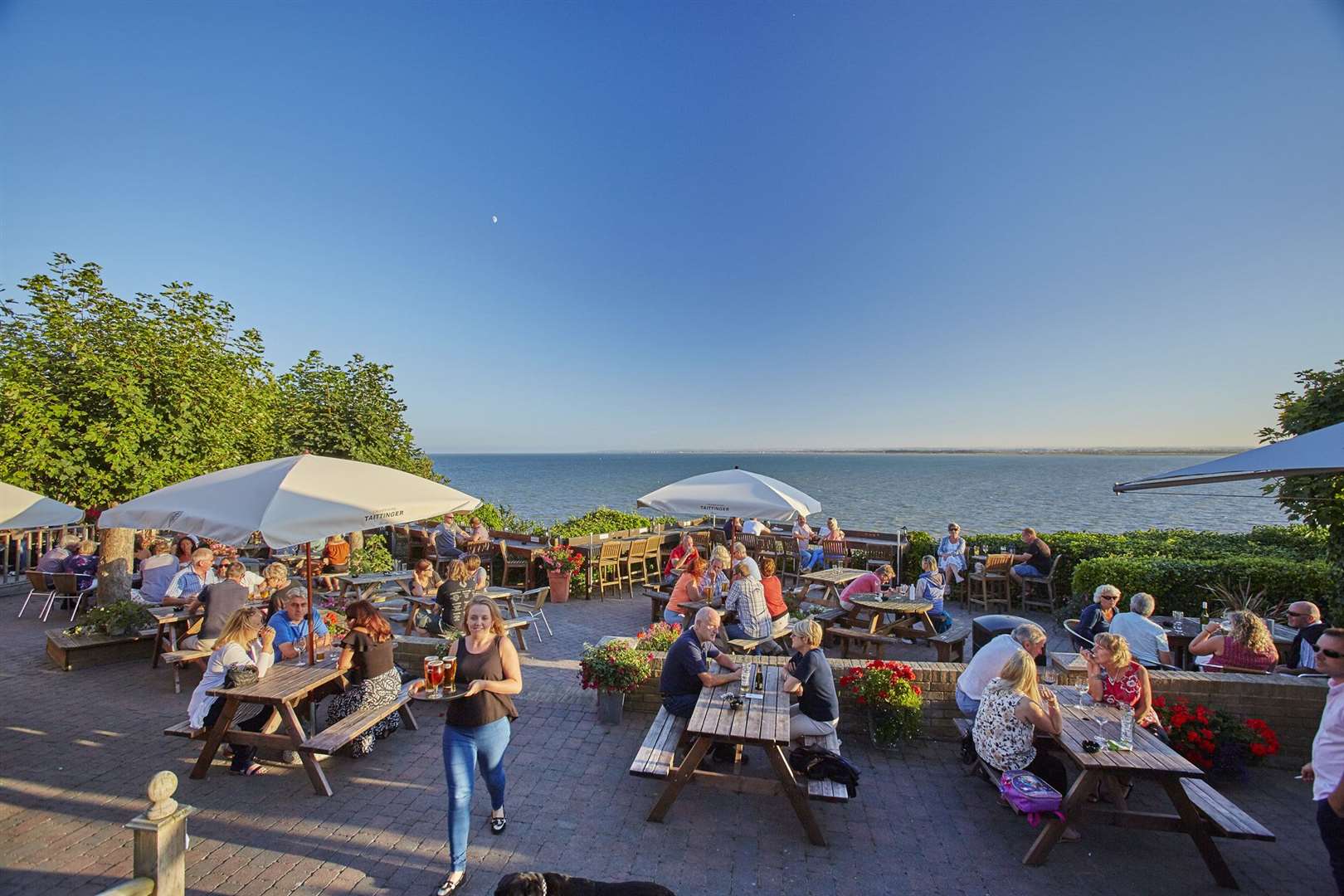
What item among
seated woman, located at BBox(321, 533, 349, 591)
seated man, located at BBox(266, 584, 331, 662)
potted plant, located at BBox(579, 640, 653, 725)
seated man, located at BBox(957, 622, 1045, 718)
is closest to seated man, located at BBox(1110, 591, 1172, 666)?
seated man, located at BBox(957, 622, 1045, 718)

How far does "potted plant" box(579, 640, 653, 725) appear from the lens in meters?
5.60

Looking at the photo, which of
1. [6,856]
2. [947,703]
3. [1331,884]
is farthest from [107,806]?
[1331,884]

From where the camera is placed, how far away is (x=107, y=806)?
4.12m

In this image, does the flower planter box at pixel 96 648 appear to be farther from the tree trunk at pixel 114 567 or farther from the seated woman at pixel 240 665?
the seated woman at pixel 240 665

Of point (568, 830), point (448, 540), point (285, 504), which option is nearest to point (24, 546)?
point (448, 540)

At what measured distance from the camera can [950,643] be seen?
703 centimetres

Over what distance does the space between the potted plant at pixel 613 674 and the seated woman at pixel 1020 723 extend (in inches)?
117

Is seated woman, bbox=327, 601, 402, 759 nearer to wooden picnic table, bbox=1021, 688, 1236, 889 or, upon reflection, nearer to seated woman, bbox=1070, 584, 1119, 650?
wooden picnic table, bbox=1021, 688, 1236, 889

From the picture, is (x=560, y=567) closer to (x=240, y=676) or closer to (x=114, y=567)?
(x=114, y=567)

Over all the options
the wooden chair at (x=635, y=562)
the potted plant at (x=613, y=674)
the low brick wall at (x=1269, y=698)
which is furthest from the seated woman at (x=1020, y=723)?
the wooden chair at (x=635, y=562)

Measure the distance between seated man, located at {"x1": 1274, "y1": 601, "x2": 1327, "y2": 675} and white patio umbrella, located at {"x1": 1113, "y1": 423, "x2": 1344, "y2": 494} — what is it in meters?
3.01

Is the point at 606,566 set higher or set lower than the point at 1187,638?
higher

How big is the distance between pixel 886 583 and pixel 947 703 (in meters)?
3.23

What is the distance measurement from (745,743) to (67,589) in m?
10.8
